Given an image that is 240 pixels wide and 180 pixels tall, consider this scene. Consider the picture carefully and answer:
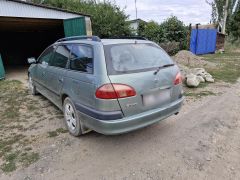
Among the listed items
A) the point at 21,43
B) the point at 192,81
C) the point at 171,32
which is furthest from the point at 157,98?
the point at 21,43

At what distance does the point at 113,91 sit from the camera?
8.09 feet

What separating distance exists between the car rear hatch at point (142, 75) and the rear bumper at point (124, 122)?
0.07 meters

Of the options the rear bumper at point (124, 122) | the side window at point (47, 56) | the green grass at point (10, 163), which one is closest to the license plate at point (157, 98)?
the rear bumper at point (124, 122)

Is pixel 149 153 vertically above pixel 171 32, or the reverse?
pixel 171 32

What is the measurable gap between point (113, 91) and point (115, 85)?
82mm

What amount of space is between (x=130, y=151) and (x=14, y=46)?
1648 cm

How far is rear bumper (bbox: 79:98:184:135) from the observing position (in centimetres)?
252

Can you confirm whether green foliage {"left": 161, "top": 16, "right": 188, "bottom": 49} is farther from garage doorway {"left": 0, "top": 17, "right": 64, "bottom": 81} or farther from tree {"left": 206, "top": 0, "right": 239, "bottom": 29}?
tree {"left": 206, "top": 0, "right": 239, "bottom": 29}

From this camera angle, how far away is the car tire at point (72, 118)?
3.16m

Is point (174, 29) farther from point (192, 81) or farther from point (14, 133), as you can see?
point (14, 133)

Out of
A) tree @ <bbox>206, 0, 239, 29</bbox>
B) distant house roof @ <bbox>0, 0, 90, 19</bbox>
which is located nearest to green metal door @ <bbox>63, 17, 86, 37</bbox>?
distant house roof @ <bbox>0, 0, 90, 19</bbox>

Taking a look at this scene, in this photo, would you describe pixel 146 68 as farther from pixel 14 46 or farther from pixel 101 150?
pixel 14 46

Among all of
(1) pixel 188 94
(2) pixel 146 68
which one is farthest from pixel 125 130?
Result: (1) pixel 188 94

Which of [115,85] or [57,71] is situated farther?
[57,71]
